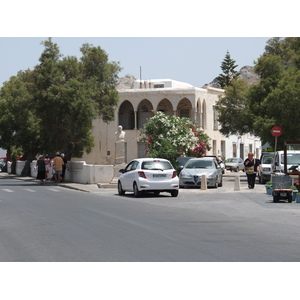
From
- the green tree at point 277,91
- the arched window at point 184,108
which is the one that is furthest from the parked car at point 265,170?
the arched window at point 184,108

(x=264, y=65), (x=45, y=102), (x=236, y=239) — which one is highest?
(x=264, y=65)

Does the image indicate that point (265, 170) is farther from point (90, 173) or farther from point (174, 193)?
point (174, 193)

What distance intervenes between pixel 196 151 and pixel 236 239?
35092 millimetres

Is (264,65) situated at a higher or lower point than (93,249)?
higher

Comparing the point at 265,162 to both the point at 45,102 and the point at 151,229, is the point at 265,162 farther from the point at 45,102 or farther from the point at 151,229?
the point at 151,229

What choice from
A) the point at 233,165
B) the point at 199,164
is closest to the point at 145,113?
the point at 233,165

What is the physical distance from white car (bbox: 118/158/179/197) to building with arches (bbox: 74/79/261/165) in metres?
39.5

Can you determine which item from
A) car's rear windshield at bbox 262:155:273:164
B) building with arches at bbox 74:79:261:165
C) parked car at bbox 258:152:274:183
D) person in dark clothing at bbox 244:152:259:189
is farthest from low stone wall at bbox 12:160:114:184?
building with arches at bbox 74:79:261:165

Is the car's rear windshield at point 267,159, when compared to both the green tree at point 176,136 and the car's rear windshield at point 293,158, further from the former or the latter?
the car's rear windshield at point 293,158

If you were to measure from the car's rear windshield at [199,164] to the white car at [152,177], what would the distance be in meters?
6.86

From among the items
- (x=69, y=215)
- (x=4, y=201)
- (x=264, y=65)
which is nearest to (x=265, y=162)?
(x=264, y=65)

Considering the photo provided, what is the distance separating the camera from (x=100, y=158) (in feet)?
235

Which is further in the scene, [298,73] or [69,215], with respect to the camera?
[298,73]

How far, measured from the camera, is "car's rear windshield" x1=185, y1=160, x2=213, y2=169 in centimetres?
3488
